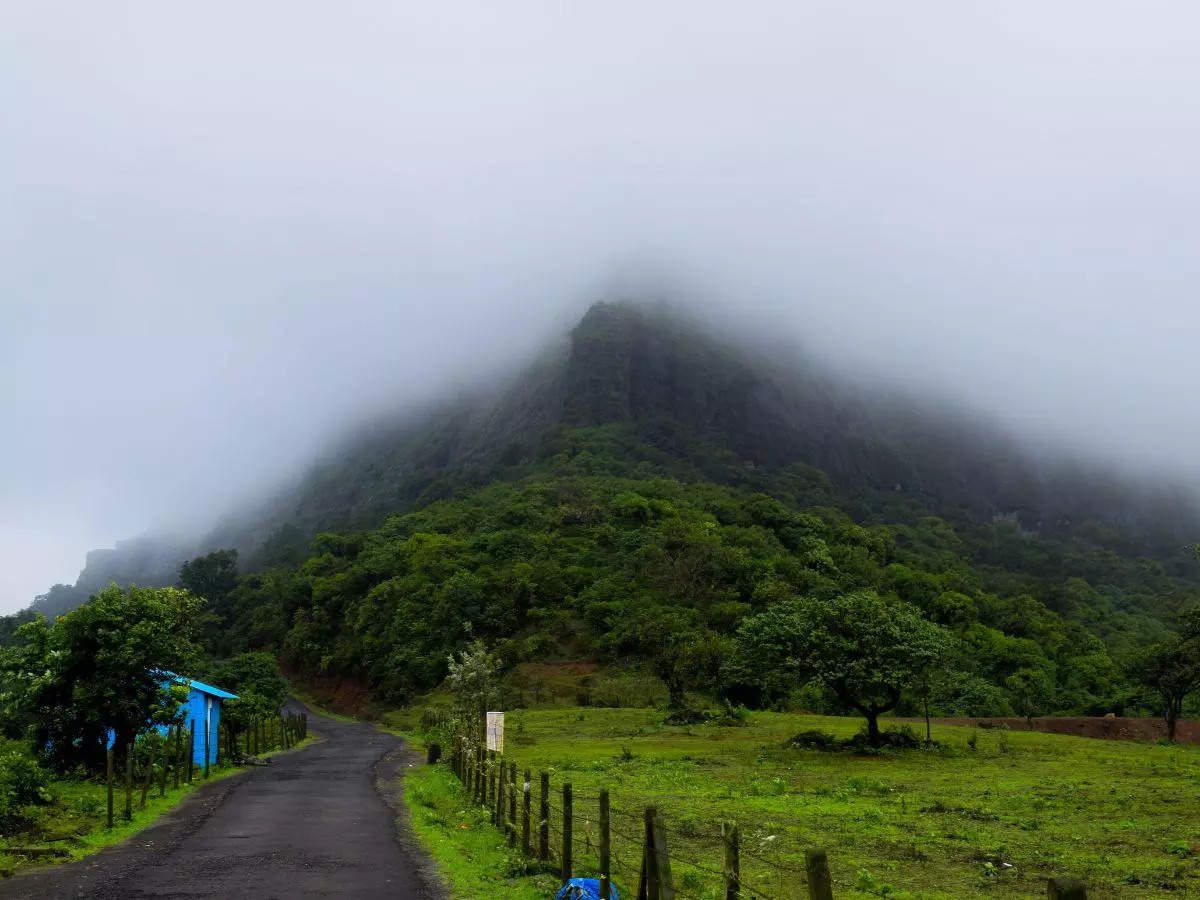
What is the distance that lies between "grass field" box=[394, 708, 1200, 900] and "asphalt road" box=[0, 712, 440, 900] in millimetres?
1175

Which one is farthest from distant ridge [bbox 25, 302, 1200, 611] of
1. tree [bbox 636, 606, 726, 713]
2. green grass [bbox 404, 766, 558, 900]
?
green grass [bbox 404, 766, 558, 900]

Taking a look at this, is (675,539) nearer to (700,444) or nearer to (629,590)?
(629,590)

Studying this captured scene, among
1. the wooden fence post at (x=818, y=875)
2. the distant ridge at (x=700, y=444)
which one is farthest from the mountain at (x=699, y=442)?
the wooden fence post at (x=818, y=875)

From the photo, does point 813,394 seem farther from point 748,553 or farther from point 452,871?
point 452,871

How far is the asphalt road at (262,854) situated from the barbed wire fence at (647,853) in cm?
212

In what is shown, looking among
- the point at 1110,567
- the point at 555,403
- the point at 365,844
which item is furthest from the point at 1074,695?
the point at 555,403

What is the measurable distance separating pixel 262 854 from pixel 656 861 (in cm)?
1094

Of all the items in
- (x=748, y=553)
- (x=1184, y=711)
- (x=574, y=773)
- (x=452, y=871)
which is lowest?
(x=1184, y=711)

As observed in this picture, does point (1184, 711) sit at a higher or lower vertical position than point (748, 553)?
lower

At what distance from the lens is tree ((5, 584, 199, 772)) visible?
26.5m

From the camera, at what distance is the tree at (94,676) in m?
26.5

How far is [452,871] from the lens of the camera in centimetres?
1606

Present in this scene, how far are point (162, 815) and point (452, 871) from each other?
11.6m

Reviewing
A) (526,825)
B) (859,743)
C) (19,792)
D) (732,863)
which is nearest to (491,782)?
(526,825)
